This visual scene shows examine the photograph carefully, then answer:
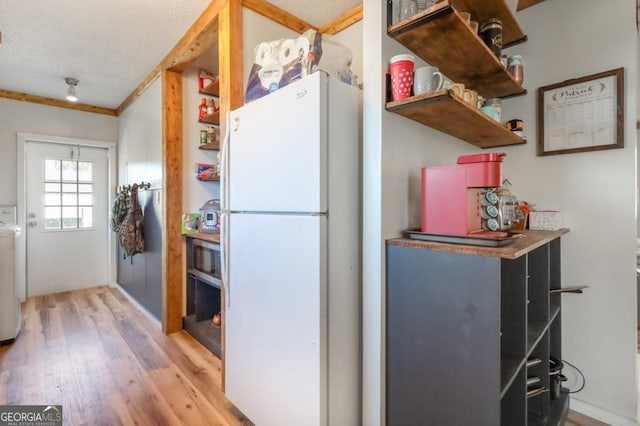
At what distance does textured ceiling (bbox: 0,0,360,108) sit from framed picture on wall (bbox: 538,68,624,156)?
4.28ft

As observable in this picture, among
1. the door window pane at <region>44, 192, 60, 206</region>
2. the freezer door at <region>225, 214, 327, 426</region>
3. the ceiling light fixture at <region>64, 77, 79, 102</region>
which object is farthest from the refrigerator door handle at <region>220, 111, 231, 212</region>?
the door window pane at <region>44, 192, 60, 206</region>

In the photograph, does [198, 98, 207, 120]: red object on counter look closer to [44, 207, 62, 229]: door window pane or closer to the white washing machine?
the white washing machine

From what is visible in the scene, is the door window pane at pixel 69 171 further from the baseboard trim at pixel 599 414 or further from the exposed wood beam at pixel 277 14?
the baseboard trim at pixel 599 414

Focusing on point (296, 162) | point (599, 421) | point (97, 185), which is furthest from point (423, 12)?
point (97, 185)

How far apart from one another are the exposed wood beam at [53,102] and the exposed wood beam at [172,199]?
1.98m

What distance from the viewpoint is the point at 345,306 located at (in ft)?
4.39

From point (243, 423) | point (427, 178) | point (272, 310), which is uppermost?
point (427, 178)

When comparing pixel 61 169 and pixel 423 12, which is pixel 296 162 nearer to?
pixel 423 12

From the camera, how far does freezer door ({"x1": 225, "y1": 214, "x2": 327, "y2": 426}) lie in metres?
1.24

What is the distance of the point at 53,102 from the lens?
374 centimetres

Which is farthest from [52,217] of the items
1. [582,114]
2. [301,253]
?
[582,114]

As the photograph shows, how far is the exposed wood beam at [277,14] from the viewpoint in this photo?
1.94 m

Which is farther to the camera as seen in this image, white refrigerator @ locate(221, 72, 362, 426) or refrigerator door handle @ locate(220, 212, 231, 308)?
refrigerator door handle @ locate(220, 212, 231, 308)

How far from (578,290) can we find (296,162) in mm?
1649
